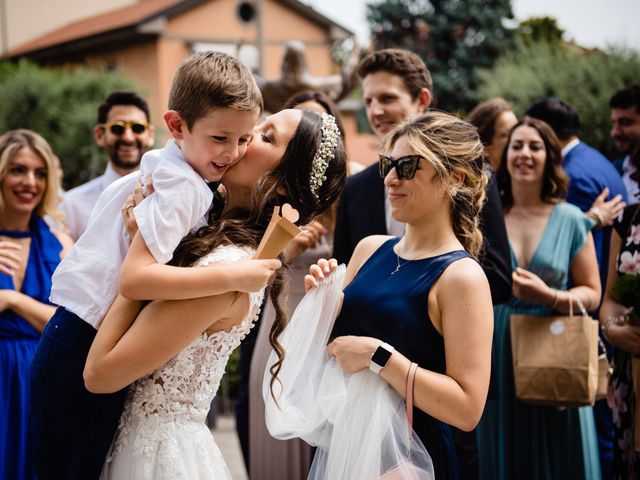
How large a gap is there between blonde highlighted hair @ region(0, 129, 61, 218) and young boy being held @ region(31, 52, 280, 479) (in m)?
2.49

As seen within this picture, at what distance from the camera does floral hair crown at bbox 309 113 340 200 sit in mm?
2625

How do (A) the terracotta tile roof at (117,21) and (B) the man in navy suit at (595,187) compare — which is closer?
(B) the man in navy suit at (595,187)

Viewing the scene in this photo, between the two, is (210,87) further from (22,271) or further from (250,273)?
(22,271)

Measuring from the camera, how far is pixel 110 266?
235cm

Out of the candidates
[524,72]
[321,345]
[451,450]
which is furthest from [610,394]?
[524,72]

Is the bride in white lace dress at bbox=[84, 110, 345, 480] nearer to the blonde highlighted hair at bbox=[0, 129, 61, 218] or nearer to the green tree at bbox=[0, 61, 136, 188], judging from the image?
the blonde highlighted hair at bbox=[0, 129, 61, 218]

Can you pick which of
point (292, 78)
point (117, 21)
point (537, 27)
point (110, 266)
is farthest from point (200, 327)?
point (117, 21)

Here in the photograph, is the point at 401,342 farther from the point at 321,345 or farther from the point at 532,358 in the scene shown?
the point at 532,358

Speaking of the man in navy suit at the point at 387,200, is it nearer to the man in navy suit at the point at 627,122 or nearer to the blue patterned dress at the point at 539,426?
the blue patterned dress at the point at 539,426

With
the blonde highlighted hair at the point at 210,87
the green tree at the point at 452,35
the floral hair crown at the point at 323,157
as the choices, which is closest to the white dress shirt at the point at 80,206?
the floral hair crown at the point at 323,157

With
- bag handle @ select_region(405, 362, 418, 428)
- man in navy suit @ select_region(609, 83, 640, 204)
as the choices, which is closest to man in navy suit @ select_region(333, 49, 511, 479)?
bag handle @ select_region(405, 362, 418, 428)

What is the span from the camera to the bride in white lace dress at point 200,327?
2.18 metres

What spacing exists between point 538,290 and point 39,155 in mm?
3085

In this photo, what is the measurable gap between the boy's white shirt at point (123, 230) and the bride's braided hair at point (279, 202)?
0.25 feet
